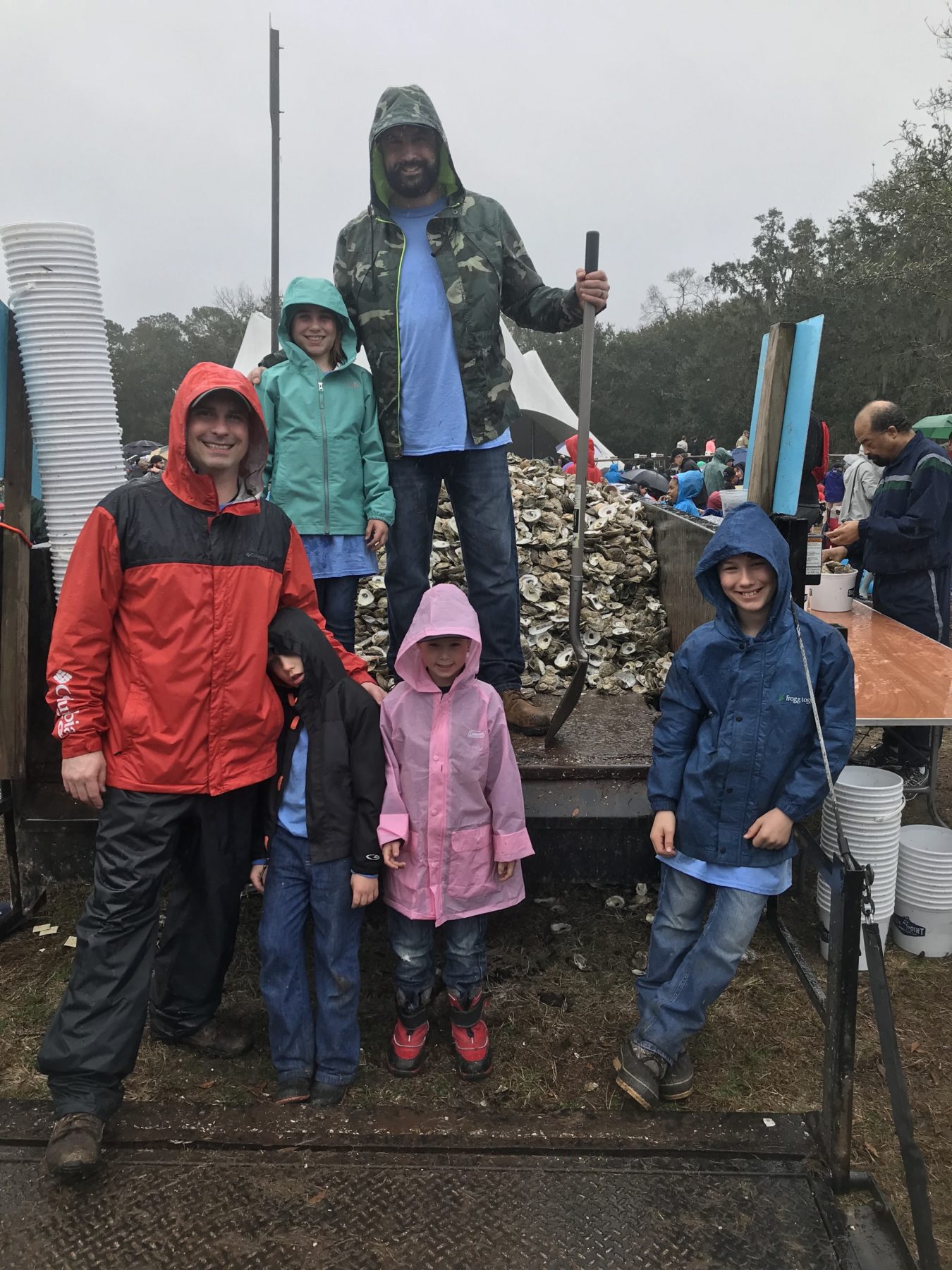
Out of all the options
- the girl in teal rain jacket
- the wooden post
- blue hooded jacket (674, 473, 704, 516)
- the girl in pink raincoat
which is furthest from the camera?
blue hooded jacket (674, 473, 704, 516)

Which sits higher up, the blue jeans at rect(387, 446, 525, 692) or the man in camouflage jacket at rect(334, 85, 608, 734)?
the man in camouflage jacket at rect(334, 85, 608, 734)

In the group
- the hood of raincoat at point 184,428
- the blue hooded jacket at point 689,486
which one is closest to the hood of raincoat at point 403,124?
the hood of raincoat at point 184,428

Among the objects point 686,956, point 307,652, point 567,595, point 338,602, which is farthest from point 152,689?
point 567,595

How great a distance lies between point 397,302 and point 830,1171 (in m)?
3.11

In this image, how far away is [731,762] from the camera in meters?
2.53

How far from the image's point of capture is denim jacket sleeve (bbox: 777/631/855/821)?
2482 millimetres

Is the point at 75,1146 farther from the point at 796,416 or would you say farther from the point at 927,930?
the point at 927,930

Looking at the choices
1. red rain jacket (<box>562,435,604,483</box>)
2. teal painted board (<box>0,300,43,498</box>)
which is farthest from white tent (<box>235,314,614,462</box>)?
teal painted board (<box>0,300,43,498</box>)

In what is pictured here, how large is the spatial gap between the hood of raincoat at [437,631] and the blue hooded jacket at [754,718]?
2.14 feet

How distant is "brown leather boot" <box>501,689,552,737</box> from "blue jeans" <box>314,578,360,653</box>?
0.75m

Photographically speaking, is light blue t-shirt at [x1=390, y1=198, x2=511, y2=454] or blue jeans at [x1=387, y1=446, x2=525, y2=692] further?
blue jeans at [x1=387, y1=446, x2=525, y2=692]

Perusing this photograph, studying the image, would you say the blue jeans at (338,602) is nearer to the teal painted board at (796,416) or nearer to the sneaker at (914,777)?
the teal painted board at (796,416)

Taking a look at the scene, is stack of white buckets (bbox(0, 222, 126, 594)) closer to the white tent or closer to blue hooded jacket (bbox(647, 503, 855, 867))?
blue hooded jacket (bbox(647, 503, 855, 867))

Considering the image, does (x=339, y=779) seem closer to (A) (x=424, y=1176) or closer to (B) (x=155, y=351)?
(A) (x=424, y=1176)
